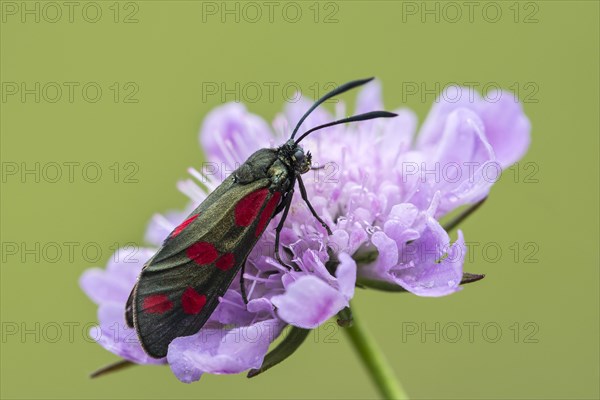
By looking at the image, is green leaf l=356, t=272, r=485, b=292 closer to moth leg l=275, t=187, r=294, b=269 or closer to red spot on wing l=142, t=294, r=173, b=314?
moth leg l=275, t=187, r=294, b=269

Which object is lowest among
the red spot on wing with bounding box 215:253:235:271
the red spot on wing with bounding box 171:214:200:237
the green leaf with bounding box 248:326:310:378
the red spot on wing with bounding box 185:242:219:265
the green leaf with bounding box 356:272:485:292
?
the green leaf with bounding box 248:326:310:378

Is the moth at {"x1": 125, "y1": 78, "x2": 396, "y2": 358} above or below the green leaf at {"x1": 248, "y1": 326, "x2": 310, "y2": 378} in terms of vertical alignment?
above

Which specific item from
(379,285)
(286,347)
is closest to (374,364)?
(379,285)

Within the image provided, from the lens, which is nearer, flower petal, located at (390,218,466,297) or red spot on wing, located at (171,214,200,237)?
flower petal, located at (390,218,466,297)

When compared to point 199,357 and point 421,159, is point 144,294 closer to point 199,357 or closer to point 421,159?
point 199,357

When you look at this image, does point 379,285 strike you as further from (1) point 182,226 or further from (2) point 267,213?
(1) point 182,226

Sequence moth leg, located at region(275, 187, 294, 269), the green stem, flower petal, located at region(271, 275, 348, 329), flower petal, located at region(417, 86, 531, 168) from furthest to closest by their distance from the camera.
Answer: flower petal, located at region(417, 86, 531, 168)
the green stem
moth leg, located at region(275, 187, 294, 269)
flower petal, located at region(271, 275, 348, 329)

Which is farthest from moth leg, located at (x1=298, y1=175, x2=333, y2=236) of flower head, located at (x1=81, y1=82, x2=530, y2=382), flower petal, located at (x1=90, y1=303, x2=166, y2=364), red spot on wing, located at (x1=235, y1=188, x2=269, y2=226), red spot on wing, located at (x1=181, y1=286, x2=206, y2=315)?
flower petal, located at (x1=90, y1=303, x2=166, y2=364)

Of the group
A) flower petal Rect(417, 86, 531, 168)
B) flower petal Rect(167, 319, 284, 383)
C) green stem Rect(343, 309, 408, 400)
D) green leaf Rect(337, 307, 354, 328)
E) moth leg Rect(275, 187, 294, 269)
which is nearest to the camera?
flower petal Rect(167, 319, 284, 383)

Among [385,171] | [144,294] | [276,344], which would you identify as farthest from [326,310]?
[385,171]
